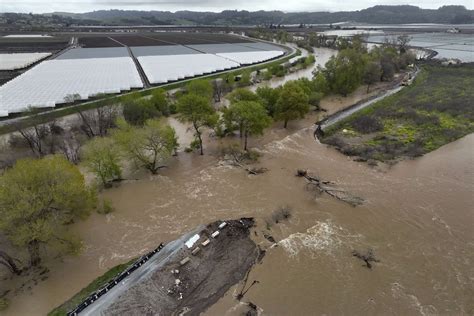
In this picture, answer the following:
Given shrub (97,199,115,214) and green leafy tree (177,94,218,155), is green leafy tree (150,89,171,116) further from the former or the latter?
shrub (97,199,115,214)

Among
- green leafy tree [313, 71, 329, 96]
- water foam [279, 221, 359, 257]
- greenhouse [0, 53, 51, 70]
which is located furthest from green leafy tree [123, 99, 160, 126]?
greenhouse [0, 53, 51, 70]

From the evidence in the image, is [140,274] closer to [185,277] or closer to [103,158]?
[185,277]

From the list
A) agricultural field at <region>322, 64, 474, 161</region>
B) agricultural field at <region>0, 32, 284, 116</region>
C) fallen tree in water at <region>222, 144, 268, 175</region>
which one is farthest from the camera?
agricultural field at <region>0, 32, 284, 116</region>

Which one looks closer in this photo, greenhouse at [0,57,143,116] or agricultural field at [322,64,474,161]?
agricultural field at [322,64,474,161]

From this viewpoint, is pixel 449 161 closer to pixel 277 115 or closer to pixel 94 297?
pixel 277 115

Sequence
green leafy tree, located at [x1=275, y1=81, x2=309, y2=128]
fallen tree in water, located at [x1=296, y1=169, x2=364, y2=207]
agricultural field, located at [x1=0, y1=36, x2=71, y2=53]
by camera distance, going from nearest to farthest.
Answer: fallen tree in water, located at [x1=296, y1=169, x2=364, y2=207] → green leafy tree, located at [x1=275, y1=81, x2=309, y2=128] → agricultural field, located at [x1=0, y1=36, x2=71, y2=53]

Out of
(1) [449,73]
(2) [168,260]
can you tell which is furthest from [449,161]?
A: (1) [449,73]

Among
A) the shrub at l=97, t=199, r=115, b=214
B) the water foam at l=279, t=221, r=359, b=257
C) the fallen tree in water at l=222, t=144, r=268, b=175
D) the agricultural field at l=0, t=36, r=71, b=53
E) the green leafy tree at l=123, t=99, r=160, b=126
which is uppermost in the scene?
the agricultural field at l=0, t=36, r=71, b=53

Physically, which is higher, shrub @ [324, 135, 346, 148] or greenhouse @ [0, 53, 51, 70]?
greenhouse @ [0, 53, 51, 70]

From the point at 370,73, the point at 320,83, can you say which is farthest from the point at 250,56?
the point at 320,83
